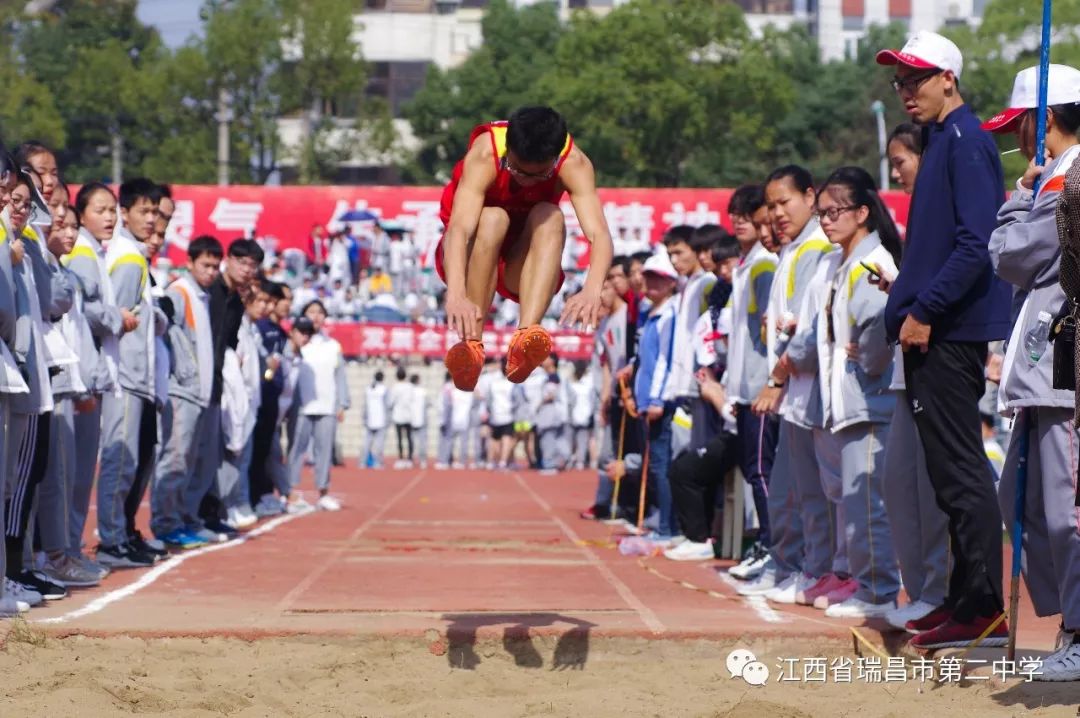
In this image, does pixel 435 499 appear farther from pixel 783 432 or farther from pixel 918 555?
pixel 918 555

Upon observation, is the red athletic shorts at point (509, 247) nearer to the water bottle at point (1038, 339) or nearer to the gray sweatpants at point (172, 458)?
the water bottle at point (1038, 339)

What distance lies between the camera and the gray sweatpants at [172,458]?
1123cm

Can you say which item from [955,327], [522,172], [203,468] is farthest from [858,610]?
[203,468]

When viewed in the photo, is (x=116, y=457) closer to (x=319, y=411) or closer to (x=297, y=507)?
(x=297, y=507)

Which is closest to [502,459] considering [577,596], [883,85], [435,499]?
[435,499]

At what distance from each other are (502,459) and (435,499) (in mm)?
8722

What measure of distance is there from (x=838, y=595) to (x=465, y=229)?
104 inches

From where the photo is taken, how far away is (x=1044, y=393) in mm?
5668

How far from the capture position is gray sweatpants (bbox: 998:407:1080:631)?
5535 millimetres

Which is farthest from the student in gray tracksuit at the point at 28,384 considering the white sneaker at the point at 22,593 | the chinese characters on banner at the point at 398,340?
the chinese characters on banner at the point at 398,340

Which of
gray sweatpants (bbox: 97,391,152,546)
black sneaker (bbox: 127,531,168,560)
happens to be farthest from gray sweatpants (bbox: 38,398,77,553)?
black sneaker (bbox: 127,531,168,560)

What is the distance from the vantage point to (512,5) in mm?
58938

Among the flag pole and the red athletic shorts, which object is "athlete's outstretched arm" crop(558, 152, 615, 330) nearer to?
the red athletic shorts

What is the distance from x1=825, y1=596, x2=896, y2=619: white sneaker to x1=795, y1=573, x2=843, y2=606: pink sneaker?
1.64ft
